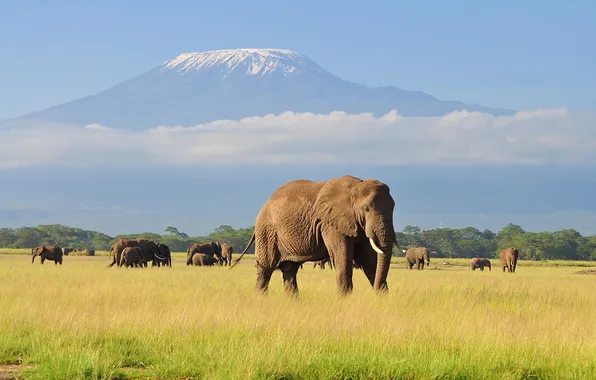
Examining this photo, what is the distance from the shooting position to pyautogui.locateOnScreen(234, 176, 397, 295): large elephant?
17172mm

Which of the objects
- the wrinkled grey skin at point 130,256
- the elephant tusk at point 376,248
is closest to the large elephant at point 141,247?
the wrinkled grey skin at point 130,256

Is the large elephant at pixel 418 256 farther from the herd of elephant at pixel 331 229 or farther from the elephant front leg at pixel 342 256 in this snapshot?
the elephant front leg at pixel 342 256

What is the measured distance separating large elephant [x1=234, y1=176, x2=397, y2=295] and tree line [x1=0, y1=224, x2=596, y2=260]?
107441mm

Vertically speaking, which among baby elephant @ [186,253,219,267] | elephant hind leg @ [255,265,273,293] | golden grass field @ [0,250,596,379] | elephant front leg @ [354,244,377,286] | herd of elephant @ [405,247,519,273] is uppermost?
herd of elephant @ [405,247,519,273]

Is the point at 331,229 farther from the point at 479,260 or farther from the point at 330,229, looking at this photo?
the point at 479,260

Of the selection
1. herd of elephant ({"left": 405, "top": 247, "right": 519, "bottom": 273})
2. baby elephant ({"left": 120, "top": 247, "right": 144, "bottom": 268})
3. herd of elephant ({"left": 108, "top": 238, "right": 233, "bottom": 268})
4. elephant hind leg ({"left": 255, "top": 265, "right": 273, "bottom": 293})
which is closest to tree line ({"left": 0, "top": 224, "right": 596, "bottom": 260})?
herd of elephant ({"left": 405, "top": 247, "right": 519, "bottom": 273})

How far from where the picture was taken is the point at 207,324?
40.4ft

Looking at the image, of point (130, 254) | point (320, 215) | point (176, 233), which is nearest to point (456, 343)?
point (320, 215)

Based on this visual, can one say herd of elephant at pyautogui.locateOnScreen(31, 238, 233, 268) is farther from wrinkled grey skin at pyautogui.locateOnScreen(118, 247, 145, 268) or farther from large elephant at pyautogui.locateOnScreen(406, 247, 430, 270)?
large elephant at pyautogui.locateOnScreen(406, 247, 430, 270)

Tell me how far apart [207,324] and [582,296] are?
500 inches

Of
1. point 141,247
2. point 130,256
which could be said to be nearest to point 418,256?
point 141,247

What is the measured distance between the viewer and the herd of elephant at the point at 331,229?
17.2m

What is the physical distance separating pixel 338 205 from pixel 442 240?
130313 mm

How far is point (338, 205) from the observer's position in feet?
58.2
